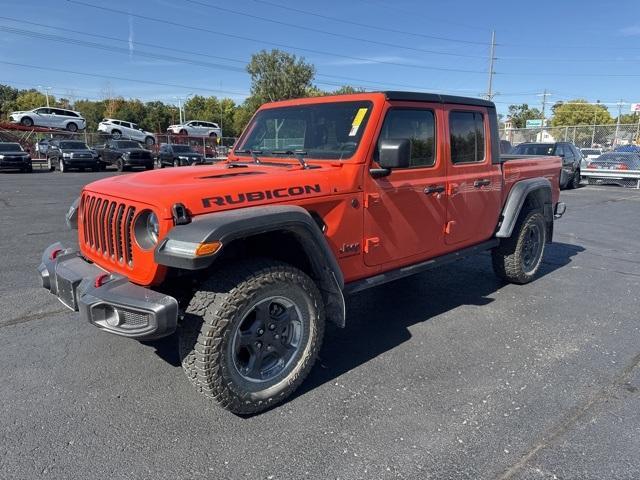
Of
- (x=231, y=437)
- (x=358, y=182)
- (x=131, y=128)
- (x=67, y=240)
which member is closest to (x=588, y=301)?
(x=358, y=182)

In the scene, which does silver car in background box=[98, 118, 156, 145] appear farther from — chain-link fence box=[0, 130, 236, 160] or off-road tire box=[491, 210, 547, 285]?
off-road tire box=[491, 210, 547, 285]

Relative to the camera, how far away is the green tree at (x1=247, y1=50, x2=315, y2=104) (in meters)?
41.5

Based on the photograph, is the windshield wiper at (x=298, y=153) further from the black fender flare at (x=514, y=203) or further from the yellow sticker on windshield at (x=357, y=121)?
the black fender flare at (x=514, y=203)

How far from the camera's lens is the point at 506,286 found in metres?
5.58

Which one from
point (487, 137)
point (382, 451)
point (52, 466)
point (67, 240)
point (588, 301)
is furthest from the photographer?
point (67, 240)

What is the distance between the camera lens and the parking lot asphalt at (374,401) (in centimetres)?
250

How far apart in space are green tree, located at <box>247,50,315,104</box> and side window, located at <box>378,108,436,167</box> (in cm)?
3890

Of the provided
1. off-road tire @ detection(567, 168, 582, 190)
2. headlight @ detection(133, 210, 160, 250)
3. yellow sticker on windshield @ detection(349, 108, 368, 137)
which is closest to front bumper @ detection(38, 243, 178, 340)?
headlight @ detection(133, 210, 160, 250)

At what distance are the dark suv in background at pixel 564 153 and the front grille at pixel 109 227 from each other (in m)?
14.4

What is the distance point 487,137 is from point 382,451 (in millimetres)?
3345

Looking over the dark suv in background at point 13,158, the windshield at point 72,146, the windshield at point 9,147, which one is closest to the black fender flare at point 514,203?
the dark suv in background at point 13,158

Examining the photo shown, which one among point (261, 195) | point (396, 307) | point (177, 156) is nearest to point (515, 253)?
point (396, 307)

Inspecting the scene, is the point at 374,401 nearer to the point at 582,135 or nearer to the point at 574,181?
the point at 574,181

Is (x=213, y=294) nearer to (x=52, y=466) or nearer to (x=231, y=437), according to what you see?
(x=231, y=437)
